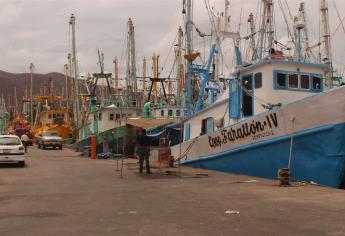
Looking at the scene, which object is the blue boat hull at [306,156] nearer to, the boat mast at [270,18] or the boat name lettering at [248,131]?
the boat name lettering at [248,131]

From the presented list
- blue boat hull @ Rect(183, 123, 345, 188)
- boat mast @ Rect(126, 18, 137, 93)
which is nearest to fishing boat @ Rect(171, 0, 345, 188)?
blue boat hull @ Rect(183, 123, 345, 188)

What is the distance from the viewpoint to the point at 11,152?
2206 cm

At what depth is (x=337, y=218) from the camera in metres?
8.14

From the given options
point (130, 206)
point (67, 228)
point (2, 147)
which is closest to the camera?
point (67, 228)

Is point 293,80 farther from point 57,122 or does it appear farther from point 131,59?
point 57,122

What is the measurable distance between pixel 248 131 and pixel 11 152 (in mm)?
11351

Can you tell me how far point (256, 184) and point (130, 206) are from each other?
4.65 meters

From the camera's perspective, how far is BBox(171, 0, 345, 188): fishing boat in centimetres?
1265

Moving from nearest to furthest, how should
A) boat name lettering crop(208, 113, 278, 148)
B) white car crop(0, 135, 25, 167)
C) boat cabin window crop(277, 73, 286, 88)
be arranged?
boat name lettering crop(208, 113, 278, 148) < boat cabin window crop(277, 73, 286, 88) < white car crop(0, 135, 25, 167)

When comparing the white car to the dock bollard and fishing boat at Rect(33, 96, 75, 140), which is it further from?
fishing boat at Rect(33, 96, 75, 140)

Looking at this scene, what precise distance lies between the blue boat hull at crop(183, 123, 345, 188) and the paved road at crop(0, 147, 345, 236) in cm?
71

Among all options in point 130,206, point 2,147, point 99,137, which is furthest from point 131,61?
point 130,206

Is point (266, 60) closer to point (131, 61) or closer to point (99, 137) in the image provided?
point (99, 137)

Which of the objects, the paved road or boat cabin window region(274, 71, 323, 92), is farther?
boat cabin window region(274, 71, 323, 92)
